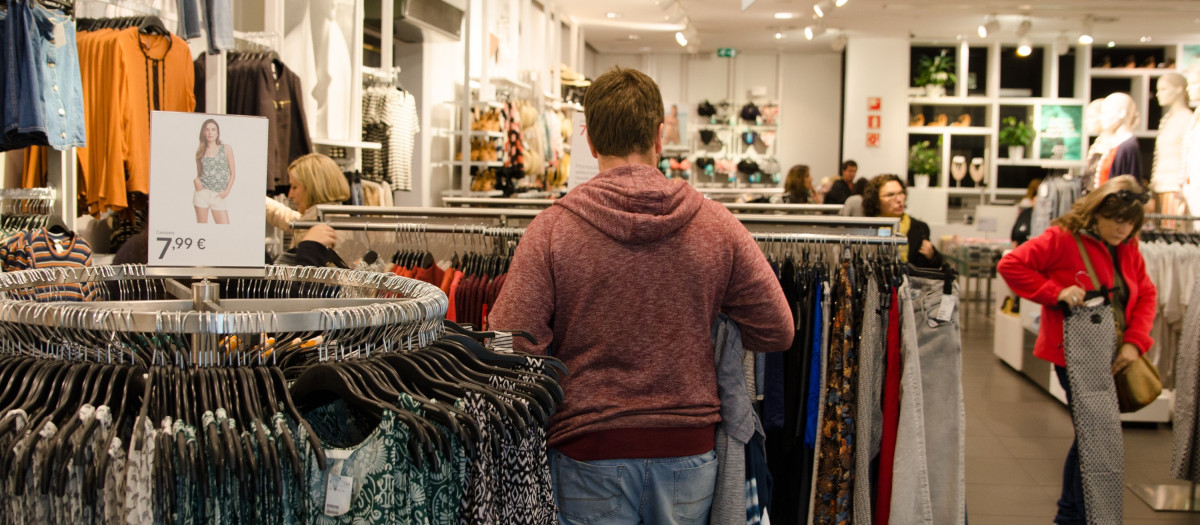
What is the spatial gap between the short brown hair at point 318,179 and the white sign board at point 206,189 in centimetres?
272

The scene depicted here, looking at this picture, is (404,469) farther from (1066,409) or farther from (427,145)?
(427,145)

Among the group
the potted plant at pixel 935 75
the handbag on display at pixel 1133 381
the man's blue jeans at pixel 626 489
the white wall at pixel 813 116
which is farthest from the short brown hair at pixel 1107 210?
the white wall at pixel 813 116

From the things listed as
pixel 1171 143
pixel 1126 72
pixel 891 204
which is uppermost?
pixel 1126 72

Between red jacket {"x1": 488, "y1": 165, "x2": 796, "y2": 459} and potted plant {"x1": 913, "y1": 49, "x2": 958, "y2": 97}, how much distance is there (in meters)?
12.5

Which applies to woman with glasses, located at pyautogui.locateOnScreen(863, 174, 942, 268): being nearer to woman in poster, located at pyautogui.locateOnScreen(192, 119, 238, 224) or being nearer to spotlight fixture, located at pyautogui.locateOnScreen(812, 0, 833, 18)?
woman in poster, located at pyautogui.locateOnScreen(192, 119, 238, 224)

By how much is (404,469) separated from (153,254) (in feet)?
1.61

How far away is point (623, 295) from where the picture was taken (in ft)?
6.04

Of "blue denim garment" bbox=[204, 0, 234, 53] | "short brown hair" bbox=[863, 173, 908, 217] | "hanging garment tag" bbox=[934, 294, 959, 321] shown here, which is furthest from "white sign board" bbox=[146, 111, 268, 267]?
"short brown hair" bbox=[863, 173, 908, 217]

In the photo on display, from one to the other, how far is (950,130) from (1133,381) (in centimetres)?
1034

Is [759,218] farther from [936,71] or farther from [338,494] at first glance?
[936,71]

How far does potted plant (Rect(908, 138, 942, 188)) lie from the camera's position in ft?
43.5

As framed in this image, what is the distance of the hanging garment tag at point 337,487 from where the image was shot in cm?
109

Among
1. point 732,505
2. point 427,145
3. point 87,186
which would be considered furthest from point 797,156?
point 732,505

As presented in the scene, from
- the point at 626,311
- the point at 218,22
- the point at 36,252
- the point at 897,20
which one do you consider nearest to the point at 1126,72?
the point at 897,20
